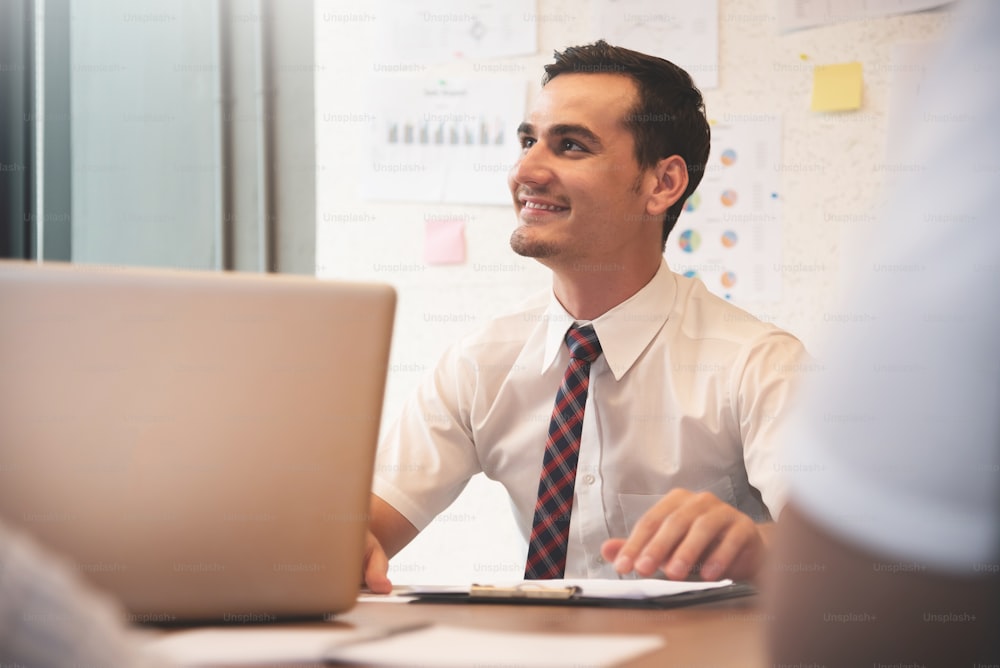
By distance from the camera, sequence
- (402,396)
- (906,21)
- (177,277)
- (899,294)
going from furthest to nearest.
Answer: (402,396) < (906,21) < (177,277) < (899,294)

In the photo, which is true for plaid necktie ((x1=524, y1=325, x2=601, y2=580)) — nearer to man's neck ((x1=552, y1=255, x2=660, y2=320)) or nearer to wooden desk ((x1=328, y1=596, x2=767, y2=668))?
man's neck ((x1=552, y1=255, x2=660, y2=320))

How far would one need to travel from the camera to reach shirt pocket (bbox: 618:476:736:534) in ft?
4.79

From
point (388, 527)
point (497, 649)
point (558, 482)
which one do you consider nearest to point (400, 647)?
point (497, 649)

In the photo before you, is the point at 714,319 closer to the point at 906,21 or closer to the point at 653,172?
the point at 653,172

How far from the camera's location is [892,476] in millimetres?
291

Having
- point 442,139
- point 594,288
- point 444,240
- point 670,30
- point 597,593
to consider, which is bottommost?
point 597,593

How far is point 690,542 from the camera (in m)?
0.91

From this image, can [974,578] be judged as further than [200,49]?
No

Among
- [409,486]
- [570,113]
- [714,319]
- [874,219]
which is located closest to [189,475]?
[874,219]

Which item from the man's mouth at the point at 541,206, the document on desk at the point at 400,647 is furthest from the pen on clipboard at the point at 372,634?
the man's mouth at the point at 541,206

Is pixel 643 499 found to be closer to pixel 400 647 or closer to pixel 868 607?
pixel 400 647

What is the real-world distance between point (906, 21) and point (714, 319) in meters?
0.97

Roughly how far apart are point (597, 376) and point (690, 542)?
63 centimetres

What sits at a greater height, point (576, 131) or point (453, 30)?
point (453, 30)
